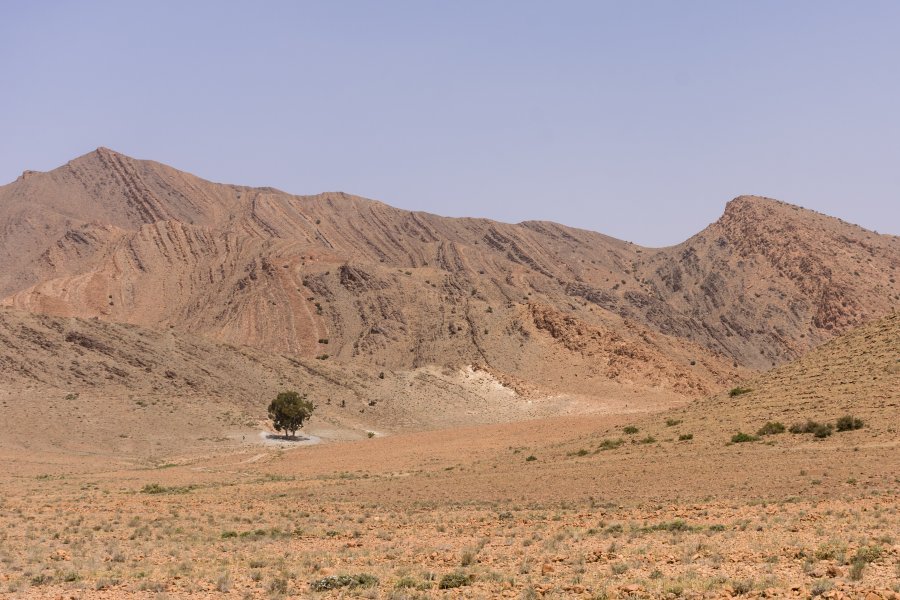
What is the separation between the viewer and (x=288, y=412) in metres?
64.2

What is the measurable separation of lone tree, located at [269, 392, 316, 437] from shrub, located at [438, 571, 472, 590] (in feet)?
165

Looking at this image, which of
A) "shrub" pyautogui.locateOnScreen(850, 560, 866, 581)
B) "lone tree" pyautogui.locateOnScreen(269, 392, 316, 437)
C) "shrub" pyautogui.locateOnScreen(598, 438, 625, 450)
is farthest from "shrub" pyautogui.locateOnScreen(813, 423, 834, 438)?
"lone tree" pyautogui.locateOnScreen(269, 392, 316, 437)

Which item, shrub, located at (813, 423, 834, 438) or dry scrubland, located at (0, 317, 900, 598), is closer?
dry scrubland, located at (0, 317, 900, 598)

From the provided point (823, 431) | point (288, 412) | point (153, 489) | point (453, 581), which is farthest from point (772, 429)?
point (288, 412)

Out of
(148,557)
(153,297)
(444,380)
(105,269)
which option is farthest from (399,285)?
(148,557)

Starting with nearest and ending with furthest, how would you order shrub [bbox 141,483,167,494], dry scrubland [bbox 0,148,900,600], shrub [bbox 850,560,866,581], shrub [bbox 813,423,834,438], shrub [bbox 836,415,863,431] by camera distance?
shrub [bbox 850,560,866,581]
dry scrubland [bbox 0,148,900,600]
shrub [bbox 836,415,863,431]
shrub [bbox 813,423,834,438]
shrub [bbox 141,483,167,494]

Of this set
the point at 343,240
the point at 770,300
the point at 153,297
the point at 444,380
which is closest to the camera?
the point at 444,380

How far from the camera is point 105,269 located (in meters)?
114

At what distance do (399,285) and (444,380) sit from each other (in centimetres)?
2291

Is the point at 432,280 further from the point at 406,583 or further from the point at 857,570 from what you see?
the point at 857,570

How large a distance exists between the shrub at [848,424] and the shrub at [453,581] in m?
23.6

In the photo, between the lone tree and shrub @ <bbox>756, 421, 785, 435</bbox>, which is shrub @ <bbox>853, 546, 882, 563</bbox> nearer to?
shrub @ <bbox>756, 421, 785, 435</bbox>

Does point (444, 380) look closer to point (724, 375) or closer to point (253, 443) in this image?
point (253, 443)

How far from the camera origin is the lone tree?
A: 64.4 m
